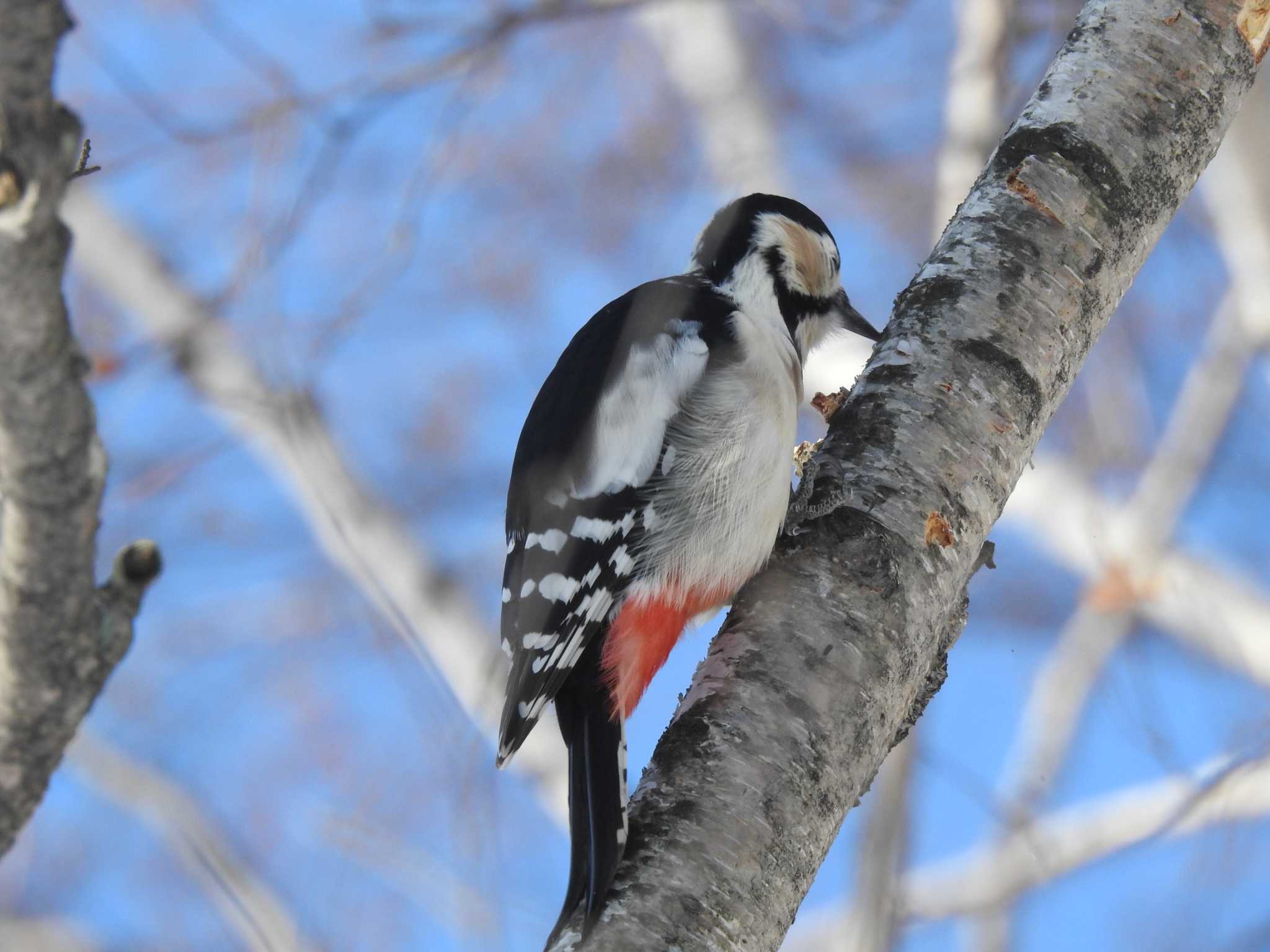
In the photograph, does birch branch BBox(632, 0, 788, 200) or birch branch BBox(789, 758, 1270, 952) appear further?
birch branch BBox(632, 0, 788, 200)

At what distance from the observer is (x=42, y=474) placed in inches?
37.1

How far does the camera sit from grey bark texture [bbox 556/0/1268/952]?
1540 mm

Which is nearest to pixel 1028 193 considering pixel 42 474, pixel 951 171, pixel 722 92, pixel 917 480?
pixel 917 480

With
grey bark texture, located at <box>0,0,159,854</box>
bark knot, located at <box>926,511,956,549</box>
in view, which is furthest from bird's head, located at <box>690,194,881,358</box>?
grey bark texture, located at <box>0,0,159,854</box>

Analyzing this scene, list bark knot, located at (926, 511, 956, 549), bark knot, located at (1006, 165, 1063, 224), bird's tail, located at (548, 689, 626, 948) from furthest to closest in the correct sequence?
bark knot, located at (1006, 165, 1063, 224), bark knot, located at (926, 511, 956, 549), bird's tail, located at (548, 689, 626, 948)

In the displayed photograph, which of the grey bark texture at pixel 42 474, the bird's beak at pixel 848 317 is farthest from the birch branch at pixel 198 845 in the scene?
the bird's beak at pixel 848 317

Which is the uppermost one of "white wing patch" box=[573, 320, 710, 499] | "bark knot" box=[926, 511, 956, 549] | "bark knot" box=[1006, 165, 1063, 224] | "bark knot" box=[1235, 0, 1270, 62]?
"bark knot" box=[1235, 0, 1270, 62]

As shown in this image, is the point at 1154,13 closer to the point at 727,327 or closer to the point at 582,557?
the point at 727,327

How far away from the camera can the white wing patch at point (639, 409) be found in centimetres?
239

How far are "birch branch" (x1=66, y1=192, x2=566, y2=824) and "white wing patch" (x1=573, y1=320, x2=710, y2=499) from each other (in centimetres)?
191

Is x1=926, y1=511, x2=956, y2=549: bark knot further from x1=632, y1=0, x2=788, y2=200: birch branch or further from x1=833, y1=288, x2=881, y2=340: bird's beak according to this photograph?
x1=632, y1=0, x2=788, y2=200: birch branch

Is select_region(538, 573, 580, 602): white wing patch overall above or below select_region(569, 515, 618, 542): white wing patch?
below

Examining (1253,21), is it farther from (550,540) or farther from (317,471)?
(317,471)

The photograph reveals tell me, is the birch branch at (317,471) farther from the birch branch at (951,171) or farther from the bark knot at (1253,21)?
the bark knot at (1253,21)
